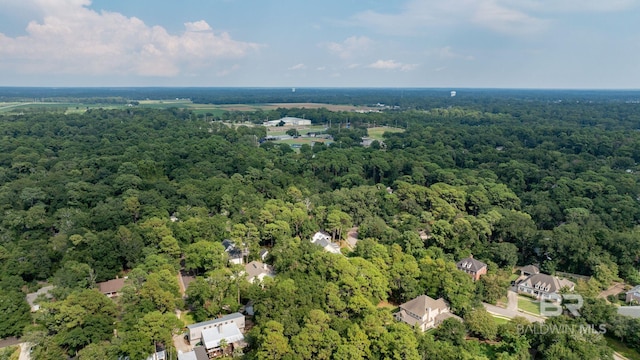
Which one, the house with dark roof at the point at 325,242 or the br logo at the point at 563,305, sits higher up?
the house with dark roof at the point at 325,242

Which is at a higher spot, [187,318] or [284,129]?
[284,129]

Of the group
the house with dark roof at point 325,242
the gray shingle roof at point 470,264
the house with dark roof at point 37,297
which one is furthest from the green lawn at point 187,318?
the gray shingle roof at point 470,264

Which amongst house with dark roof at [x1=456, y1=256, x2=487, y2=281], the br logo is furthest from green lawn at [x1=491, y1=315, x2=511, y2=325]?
house with dark roof at [x1=456, y1=256, x2=487, y2=281]

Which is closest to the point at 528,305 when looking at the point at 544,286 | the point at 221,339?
the point at 544,286

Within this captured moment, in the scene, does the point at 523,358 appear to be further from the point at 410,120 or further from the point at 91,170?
the point at 410,120

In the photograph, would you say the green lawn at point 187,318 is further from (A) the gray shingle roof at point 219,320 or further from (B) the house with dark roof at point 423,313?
(B) the house with dark roof at point 423,313

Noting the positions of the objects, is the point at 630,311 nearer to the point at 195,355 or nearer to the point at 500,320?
the point at 500,320

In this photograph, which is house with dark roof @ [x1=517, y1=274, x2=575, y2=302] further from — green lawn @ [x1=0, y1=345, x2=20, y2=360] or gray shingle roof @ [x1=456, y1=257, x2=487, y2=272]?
green lawn @ [x1=0, y1=345, x2=20, y2=360]
